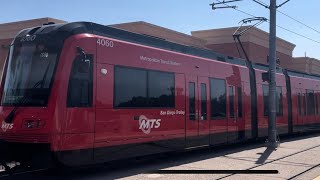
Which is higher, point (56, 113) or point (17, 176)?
point (56, 113)

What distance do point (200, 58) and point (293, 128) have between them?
30.7ft

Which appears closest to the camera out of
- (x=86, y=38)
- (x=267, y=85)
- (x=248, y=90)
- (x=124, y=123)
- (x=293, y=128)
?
(x=86, y=38)

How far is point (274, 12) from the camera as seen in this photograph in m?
17.8

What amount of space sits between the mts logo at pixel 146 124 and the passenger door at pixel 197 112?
65.8 inches

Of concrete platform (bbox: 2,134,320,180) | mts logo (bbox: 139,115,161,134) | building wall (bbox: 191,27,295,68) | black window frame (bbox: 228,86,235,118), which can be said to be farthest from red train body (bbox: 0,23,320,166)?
building wall (bbox: 191,27,295,68)

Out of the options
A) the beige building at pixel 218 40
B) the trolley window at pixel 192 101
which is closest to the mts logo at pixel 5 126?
the trolley window at pixel 192 101

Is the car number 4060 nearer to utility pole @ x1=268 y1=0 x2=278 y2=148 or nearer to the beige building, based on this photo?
utility pole @ x1=268 y1=0 x2=278 y2=148

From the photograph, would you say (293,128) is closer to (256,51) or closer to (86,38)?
(86,38)

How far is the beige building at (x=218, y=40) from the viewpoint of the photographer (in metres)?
32.7

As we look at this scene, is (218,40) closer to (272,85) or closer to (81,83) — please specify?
(272,85)

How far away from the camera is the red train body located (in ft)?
29.6

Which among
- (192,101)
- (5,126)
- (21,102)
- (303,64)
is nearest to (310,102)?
(192,101)

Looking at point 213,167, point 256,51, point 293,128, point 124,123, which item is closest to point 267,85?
point 293,128

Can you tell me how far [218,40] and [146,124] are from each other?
114 ft
